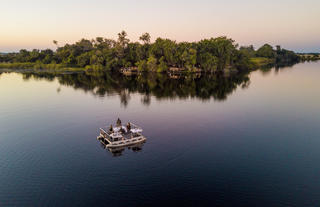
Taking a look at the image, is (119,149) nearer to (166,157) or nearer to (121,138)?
(121,138)

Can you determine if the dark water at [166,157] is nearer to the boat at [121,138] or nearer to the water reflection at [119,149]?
the water reflection at [119,149]

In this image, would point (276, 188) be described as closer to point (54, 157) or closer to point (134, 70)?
point (54, 157)

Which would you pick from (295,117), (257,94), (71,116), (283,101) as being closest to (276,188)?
(295,117)

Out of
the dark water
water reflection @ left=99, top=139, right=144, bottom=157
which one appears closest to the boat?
water reflection @ left=99, top=139, right=144, bottom=157

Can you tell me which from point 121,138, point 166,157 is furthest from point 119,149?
point 166,157

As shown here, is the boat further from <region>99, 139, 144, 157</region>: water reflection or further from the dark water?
the dark water

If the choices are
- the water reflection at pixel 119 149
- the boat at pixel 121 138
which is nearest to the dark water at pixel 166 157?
the water reflection at pixel 119 149

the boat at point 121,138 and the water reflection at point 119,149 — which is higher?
the boat at point 121,138

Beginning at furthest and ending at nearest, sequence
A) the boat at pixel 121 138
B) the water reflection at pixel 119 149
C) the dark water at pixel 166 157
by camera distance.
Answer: the boat at pixel 121 138 → the water reflection at pixel 119 149 → the dark water at pixel 166 157

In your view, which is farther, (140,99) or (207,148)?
(140,99)
